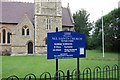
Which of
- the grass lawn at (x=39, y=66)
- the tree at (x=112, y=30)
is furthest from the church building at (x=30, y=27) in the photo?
the grass lawn at (x=39, y=66)

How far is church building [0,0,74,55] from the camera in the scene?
3766 cm

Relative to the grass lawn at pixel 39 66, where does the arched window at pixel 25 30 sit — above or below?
above

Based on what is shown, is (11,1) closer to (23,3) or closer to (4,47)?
(23,3)

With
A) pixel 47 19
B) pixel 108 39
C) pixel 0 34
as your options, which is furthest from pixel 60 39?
pixel 108 39

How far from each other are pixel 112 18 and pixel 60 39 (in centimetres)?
3749

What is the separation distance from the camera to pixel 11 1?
43.3 m

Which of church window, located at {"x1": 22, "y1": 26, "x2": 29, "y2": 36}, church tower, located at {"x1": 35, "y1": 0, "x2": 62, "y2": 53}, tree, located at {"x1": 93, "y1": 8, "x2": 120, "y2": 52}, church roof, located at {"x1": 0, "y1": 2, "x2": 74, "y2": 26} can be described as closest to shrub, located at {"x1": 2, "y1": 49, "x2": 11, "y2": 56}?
church window, located at {"x1": 22, "y1": 26, "x2": 29, "y2": 36}

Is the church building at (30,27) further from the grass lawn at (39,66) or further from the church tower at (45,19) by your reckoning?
the grass lawn at (39,66)

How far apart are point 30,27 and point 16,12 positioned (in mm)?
5448

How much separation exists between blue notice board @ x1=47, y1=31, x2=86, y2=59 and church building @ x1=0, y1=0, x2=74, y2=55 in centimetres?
2971

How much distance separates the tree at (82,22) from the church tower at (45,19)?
25086 mm

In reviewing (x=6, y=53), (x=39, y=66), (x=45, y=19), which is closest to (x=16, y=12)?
(x=45, y=19)

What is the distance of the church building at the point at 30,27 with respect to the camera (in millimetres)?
37656

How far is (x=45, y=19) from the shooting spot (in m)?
38.5
